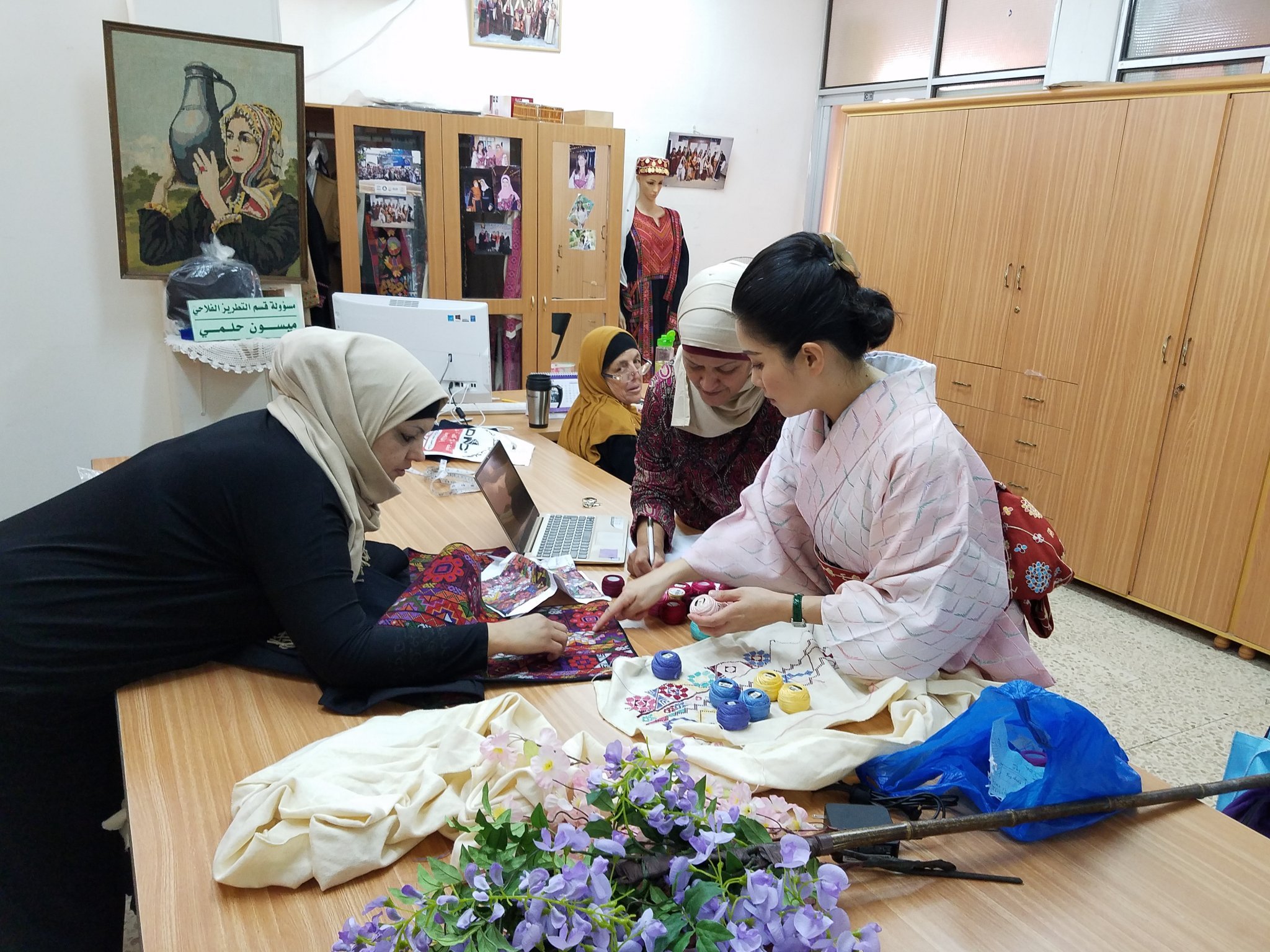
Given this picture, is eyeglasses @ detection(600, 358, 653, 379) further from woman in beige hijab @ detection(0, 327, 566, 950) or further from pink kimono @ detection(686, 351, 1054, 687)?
woman in beige hijab @ detection(0, 327, 566, 950)

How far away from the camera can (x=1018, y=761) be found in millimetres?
1138

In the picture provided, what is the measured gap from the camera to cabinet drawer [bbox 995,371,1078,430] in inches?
149

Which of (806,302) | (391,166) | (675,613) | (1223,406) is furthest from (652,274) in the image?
(806,302)

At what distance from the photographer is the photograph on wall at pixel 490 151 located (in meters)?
4.75

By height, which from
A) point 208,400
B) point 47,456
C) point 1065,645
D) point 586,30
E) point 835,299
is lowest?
point 1065,645

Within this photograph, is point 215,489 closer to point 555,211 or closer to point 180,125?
point 180,125

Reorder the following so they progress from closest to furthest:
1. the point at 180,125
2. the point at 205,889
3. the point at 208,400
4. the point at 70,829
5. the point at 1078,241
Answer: the point at 205,889, the point at 70,829, the point at 180,125, the point at 208,400, the point at 1078,241

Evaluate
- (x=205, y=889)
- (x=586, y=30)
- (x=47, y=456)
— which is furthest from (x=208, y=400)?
(x=586, y=30)

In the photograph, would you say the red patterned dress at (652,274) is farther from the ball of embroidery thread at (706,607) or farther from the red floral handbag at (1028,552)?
the red floral handbag at (1028,552)

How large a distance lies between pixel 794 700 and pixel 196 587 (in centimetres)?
95

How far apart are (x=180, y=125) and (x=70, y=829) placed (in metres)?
2.04

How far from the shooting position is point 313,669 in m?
1.41

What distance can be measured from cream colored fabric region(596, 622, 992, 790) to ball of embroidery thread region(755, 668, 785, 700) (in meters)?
0.03

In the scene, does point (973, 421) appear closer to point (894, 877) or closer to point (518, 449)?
point (518, 449)
